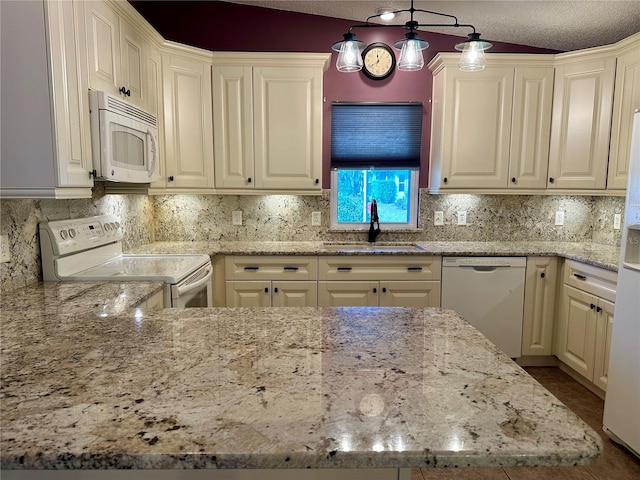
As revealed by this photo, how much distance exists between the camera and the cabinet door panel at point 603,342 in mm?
2486

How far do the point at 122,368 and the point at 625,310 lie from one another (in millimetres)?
2314

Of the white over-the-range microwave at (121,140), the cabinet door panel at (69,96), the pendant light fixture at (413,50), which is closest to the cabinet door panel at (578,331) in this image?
the pendant light fixture at (413,50)

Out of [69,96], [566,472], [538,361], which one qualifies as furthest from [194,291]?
[538,361]

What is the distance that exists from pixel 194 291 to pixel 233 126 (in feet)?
4.70

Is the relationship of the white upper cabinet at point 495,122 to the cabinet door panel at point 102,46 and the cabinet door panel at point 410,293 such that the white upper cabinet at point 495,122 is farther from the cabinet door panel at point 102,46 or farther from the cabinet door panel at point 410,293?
the cabinet door panel at point 102,46

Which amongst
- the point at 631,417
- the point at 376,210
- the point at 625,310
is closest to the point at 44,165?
the point at 376,210

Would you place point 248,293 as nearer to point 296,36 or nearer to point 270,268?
point 270,268

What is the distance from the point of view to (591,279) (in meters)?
2.66

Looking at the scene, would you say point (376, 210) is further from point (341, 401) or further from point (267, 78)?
point (341, 401)

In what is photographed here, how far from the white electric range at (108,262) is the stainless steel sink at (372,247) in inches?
40.8

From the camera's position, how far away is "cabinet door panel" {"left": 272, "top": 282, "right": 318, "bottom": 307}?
3.06 metres

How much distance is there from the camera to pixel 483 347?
43.9 inches

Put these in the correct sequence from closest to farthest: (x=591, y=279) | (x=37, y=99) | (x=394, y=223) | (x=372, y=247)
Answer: (x=37, y=99), (x=591, y=279), (x=372, y=247), (x=394, y=223)

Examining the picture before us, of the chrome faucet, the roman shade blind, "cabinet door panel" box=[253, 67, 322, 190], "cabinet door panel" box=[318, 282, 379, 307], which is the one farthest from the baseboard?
"cabinet door panel" box=[253, 67, 322, 190]
